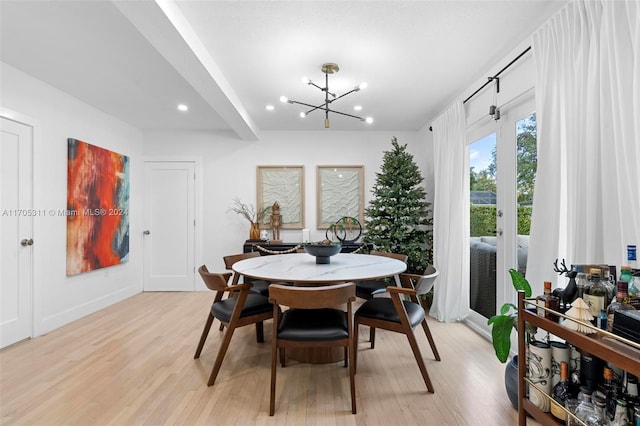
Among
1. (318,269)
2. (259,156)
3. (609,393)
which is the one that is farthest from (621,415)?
(259,156)

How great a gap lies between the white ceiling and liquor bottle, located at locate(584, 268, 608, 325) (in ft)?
5.63

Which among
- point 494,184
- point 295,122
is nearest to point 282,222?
point 295,122

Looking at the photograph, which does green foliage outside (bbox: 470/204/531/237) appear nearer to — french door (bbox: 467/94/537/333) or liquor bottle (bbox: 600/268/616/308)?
french door (bbox: 467/94/537/333)

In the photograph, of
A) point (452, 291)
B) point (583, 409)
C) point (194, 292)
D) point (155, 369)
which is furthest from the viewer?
point (194, 292)

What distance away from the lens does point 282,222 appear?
4914 mm

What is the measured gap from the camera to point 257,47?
2.46m

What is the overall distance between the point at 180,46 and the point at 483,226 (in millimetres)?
3135

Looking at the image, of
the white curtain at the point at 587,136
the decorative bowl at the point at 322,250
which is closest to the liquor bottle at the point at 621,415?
the white curtain at the point at 587,136

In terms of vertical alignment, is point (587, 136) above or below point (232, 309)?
above

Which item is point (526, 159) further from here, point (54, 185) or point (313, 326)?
point (54, 185)

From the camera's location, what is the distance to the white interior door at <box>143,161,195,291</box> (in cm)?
489

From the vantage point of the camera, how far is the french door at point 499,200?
256 cm

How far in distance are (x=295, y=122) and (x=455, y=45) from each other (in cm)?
251

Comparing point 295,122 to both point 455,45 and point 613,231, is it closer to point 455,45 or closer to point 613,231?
point 455,45
